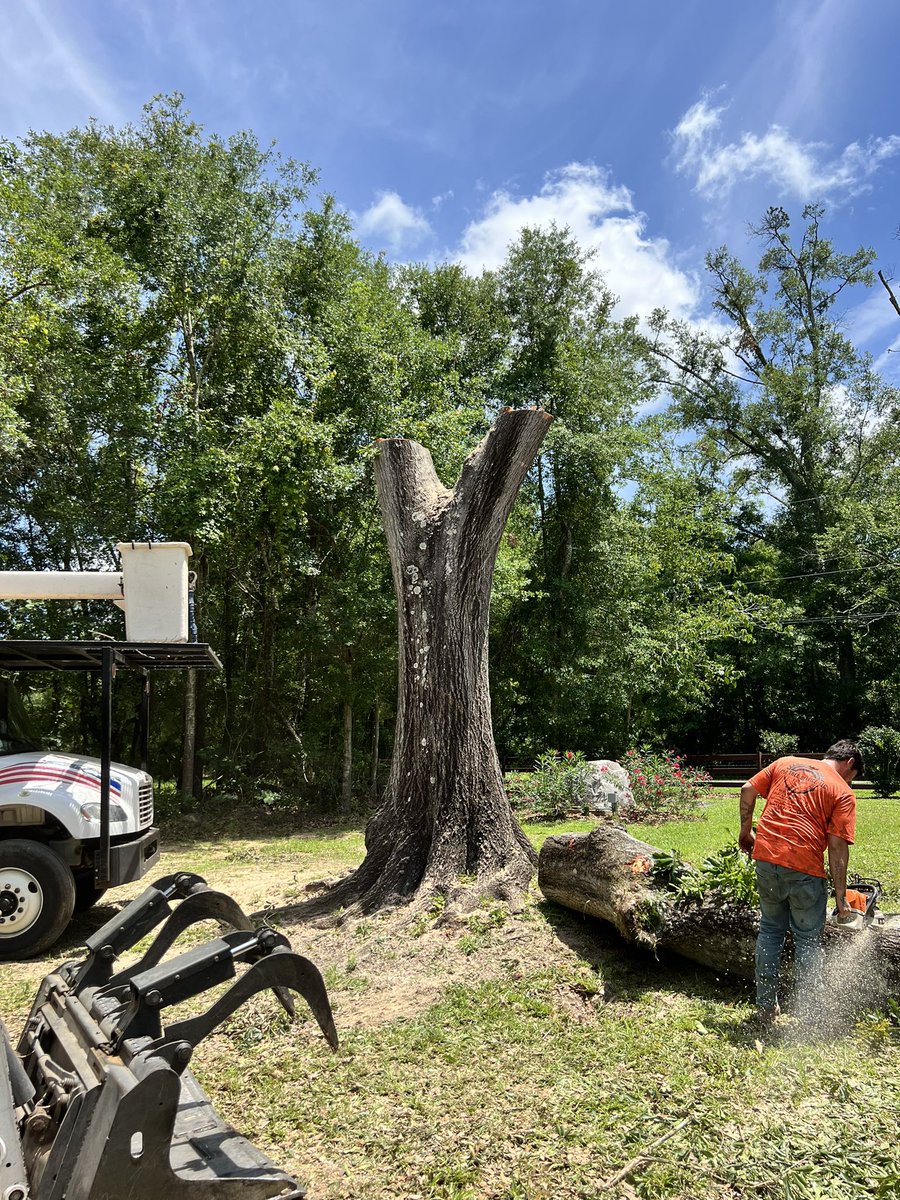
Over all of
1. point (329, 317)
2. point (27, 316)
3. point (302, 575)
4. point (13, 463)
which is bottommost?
point (302, 575)

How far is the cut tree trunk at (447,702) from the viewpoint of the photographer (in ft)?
22.0

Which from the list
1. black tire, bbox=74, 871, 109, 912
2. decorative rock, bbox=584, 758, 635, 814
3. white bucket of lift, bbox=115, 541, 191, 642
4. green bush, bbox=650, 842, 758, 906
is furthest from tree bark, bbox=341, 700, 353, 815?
green bush, bbox=650, 842, 758, 906

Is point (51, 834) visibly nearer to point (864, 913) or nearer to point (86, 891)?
point (86, 891)

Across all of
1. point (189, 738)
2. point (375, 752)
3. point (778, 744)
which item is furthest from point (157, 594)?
point (778, 744)

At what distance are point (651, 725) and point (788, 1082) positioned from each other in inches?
814

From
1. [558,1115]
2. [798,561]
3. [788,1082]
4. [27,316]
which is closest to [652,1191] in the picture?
[558,1115]

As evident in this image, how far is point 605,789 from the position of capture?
43.3 ft

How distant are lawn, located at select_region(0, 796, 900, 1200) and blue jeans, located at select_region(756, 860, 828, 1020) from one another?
0.67 feet

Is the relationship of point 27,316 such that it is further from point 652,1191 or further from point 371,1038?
point 652,1191

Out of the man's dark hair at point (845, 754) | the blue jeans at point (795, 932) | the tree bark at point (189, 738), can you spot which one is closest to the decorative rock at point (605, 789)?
the tree bark at point (189, 738)

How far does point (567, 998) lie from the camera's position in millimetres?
4891

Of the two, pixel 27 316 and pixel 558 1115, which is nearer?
pixel 558 1115

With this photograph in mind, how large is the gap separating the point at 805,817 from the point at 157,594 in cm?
514

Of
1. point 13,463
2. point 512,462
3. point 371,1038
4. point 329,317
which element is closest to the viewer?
point 371,1038
